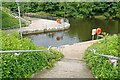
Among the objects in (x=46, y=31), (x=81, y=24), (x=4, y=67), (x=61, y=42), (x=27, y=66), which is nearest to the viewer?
(x=4, y=67)

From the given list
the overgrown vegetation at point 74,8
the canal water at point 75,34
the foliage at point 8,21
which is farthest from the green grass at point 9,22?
the overgrown vegetation at point 74,8

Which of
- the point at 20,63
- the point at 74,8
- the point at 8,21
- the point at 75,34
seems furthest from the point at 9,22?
the point at 20,63

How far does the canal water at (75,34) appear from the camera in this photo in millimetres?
9951

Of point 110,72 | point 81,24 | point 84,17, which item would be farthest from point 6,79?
point 84,17

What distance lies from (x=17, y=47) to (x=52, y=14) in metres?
14.4

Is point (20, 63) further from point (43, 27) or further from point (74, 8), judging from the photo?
point (74, 8)

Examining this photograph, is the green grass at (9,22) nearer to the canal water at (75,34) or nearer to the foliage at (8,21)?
the foliage at (8,21)

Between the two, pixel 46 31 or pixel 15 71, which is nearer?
pixel 15 71

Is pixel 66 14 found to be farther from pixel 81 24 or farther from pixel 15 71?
pixel 15 71

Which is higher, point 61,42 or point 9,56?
point 9,56

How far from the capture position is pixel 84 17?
16469 millimetres

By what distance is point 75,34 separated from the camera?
11578mm

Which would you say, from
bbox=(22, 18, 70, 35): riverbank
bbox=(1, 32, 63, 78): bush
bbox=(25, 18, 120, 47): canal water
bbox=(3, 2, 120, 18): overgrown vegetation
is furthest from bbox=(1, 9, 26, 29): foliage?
bbox=(1, 32, 63, 78): bush

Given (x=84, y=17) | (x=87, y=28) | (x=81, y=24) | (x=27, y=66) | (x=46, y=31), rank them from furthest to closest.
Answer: (x=84, y=17) → (x=81, y=24) → (x=87, y=28) → (x=46, y=31) → (x=27, y=66)
